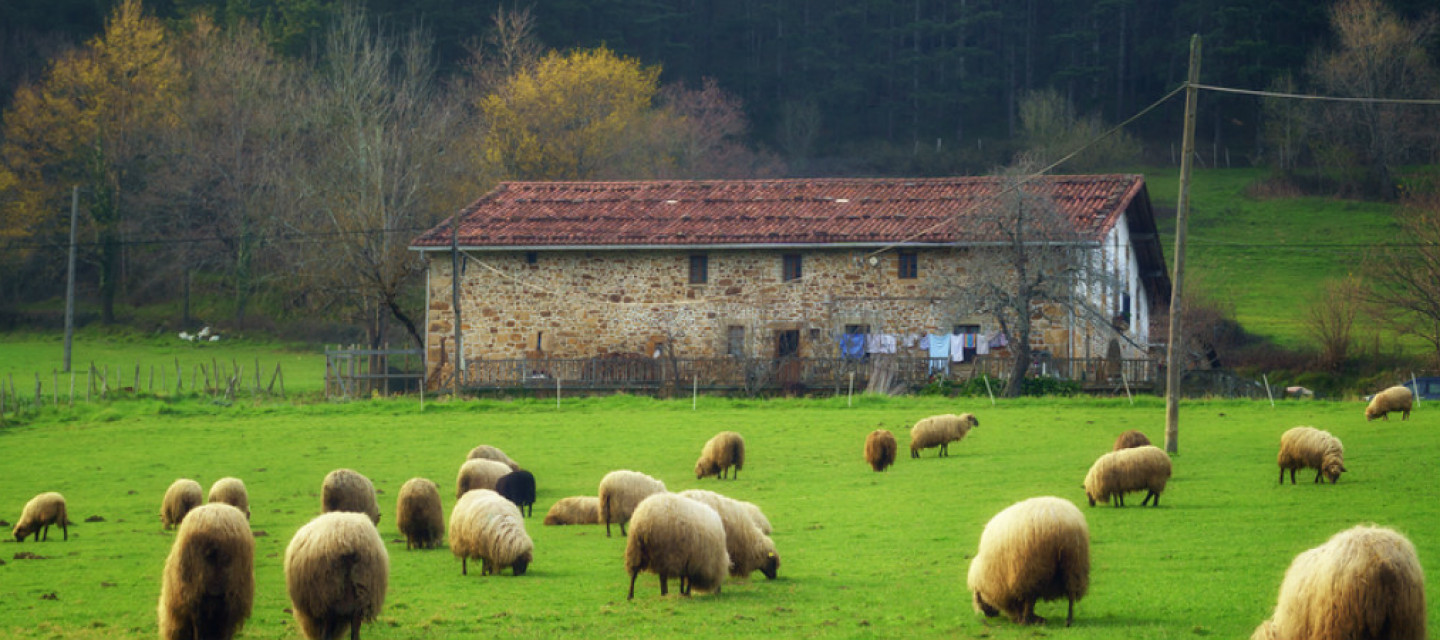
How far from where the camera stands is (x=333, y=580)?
12.5m

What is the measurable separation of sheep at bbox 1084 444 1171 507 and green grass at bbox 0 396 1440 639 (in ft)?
1.10

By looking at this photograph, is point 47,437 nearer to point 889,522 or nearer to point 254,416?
point 254,416

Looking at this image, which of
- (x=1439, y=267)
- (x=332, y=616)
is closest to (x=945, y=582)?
(x=332, y=616)

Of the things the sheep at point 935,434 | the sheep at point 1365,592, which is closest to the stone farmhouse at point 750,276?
Result: the sheep at point 935,434

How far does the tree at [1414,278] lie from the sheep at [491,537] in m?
33.6

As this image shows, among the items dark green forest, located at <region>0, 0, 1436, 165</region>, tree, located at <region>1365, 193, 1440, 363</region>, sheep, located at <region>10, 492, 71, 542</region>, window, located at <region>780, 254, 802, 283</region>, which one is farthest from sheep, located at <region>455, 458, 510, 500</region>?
dark green forest, located at <region>0, 0, 1436, 165</region>

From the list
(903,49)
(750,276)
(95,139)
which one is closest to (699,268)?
(750,276)

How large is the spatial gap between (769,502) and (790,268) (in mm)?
19381

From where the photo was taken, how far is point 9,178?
198ft

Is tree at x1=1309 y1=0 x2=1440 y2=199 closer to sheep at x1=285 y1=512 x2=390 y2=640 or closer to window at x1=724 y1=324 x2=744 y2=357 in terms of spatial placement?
window at x1=724 y1=324 x2=744 y2=357

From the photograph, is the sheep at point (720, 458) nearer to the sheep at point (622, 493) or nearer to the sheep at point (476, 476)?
the sheep at point (476, 476)

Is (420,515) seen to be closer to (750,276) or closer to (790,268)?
(750,276)

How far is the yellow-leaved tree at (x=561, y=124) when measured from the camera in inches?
2514

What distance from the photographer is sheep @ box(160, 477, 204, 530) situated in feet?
66.0
